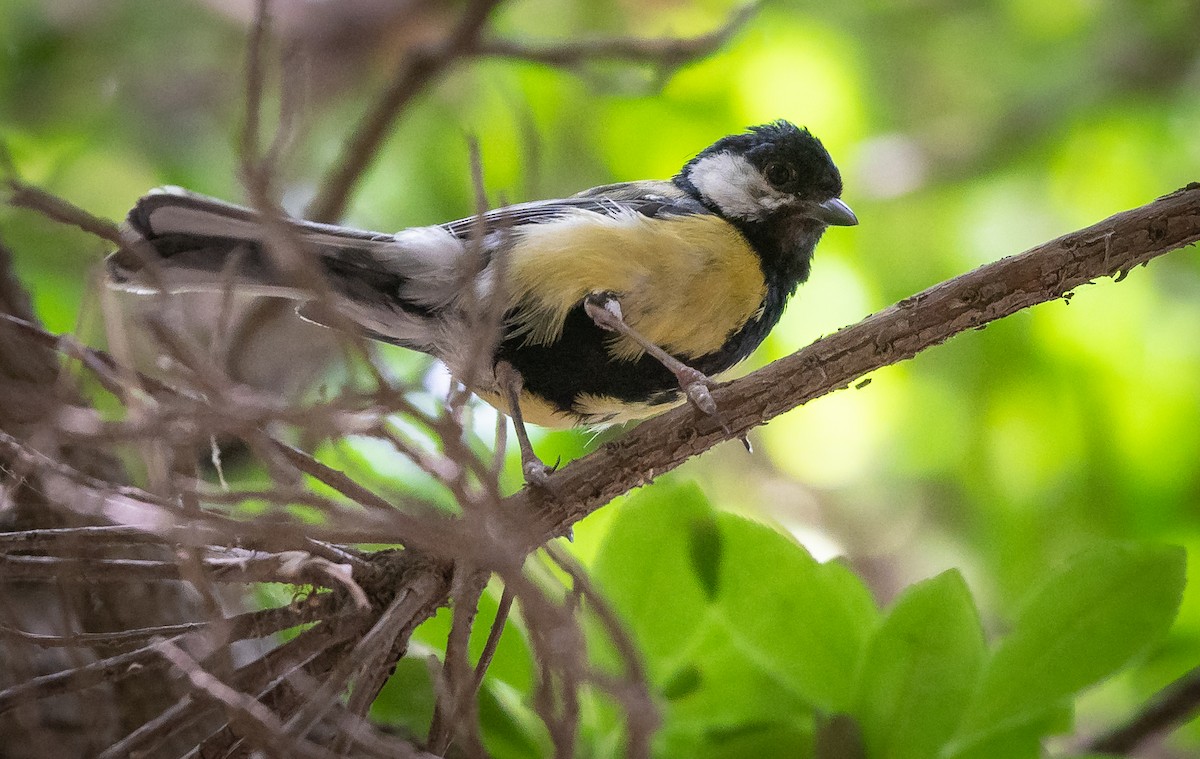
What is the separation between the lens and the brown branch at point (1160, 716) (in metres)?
1.78

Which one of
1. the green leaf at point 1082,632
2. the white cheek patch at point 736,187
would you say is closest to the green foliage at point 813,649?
the green leaf at point 1082,632

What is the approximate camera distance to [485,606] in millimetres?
1557

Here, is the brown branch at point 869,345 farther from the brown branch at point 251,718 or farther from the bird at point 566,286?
the brown branch at point 251,718

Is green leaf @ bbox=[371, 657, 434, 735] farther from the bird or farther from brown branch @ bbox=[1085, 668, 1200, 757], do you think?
brown branch @ bbox=[1085, 668, 1200, 757]

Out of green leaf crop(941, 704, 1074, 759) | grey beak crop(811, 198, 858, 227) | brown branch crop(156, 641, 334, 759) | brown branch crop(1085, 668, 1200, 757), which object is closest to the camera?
brown branch crop(156, 641, 334, 759)

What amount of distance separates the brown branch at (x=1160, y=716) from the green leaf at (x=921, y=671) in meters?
0.55

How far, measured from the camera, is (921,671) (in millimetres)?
1427

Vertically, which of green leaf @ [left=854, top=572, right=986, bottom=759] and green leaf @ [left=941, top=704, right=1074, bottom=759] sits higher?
green leaf @ [left=854, top=572, right=986, bottom=759]

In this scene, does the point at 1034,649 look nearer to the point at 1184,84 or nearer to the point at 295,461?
the point at 295,461

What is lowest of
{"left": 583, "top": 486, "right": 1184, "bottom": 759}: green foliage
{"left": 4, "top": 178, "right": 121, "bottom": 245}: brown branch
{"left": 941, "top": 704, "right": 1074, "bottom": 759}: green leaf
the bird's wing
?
{"left": 941, "top": 704, "right": 1074, "bottom": 759}: green leaf

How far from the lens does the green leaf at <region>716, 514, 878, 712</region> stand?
1.48 metres

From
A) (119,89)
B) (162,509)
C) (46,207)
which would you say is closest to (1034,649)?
(162,509)

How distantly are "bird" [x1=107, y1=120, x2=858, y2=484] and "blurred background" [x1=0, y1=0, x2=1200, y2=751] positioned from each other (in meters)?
0.46

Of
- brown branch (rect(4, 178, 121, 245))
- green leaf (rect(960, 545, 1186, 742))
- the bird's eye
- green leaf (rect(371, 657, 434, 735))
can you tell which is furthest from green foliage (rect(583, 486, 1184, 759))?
the bird's eye
